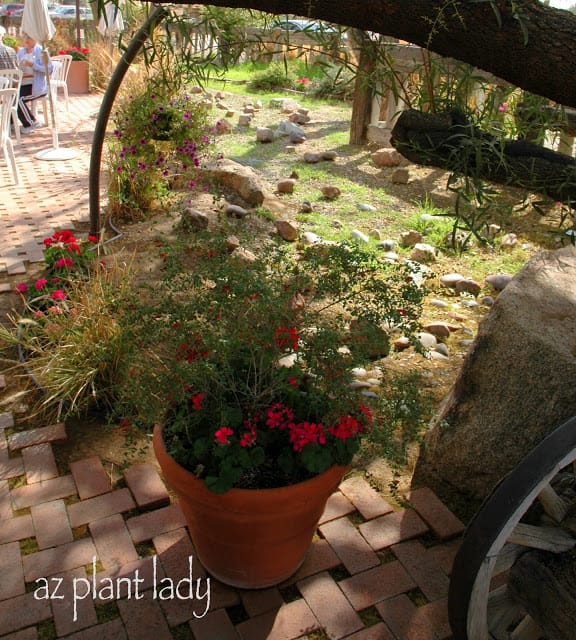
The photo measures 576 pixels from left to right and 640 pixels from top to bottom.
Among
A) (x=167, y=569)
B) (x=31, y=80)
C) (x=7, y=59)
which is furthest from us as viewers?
(x=31, y=80)

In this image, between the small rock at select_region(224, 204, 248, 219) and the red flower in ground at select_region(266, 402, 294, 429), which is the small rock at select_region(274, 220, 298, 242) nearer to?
the small rock at select_region(224, 204, 248, 219)

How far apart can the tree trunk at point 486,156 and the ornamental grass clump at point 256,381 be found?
1.76 ft

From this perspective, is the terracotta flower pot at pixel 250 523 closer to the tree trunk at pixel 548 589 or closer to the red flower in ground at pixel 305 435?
the red flower in ground at pixel 305 435

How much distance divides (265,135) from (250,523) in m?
7.70

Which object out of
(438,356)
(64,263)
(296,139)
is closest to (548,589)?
(438,356)

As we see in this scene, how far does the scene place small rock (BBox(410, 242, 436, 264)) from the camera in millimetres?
5551

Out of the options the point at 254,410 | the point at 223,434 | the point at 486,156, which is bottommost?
the point at 254,410

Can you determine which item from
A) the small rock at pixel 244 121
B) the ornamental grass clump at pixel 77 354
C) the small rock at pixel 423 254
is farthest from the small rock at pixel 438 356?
the small rock at pixel 244 121

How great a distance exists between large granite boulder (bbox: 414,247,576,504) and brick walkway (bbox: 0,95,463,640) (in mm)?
208

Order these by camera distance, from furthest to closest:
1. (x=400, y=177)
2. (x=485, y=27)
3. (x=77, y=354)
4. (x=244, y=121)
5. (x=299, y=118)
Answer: (x=299, y=118)
(x=244, y=121)
(x=400, y=177)
(x=77, y=354)
(x=485, y=27)

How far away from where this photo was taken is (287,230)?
5730 mm

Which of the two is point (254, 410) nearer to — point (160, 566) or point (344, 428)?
point (344, 428)

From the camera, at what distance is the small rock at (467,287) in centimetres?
508

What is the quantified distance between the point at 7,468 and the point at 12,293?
1.91 metres
